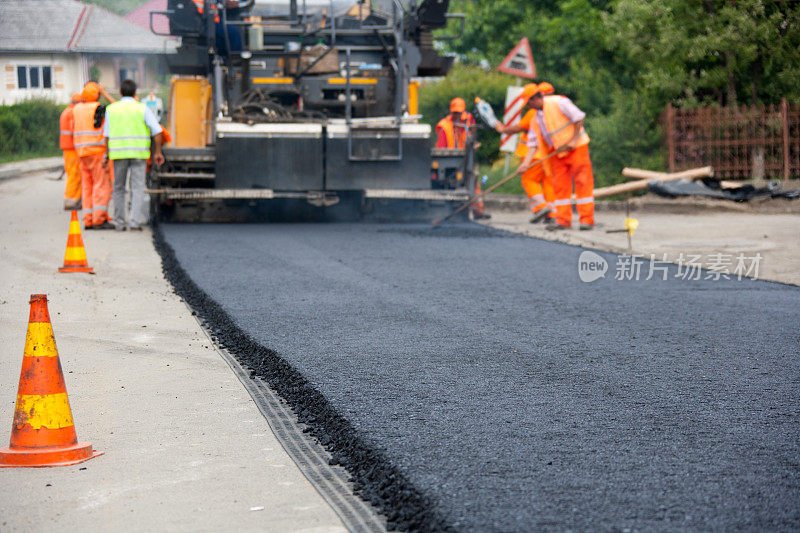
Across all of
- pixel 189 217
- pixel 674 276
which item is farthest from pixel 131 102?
pixel 674 276

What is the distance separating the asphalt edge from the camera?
123 inches

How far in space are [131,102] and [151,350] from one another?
23.6 feet

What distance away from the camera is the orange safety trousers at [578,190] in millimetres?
12281

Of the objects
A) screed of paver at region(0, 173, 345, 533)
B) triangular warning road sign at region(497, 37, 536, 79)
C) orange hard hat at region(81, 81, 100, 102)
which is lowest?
screed of paver at region(0, 173, 345, 533)

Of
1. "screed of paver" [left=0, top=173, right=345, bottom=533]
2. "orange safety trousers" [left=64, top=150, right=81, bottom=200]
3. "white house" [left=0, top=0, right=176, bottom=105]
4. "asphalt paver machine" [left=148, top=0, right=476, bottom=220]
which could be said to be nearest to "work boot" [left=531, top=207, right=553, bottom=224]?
"asphalt paver machine" [left=148, top=0, right=476, bottom=220]

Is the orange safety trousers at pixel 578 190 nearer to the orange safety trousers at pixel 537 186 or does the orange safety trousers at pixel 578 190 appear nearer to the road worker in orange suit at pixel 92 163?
the orange safety trousers at pixel 537 186

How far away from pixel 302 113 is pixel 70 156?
3.52 m

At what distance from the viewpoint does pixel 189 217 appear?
13.2m

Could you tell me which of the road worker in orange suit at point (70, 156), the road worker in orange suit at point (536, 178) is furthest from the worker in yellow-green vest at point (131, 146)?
the road worker in orange suit at point (536, 178)

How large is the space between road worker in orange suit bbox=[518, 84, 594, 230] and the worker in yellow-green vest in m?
4.22

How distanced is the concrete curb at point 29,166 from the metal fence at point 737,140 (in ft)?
44.6

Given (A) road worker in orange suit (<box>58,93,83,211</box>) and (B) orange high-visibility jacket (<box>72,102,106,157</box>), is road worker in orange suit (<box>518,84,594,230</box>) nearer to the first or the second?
(B) orange high-visibility jacket (<box>72,102,106,157</box>)

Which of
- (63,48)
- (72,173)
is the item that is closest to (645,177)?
(72,173)

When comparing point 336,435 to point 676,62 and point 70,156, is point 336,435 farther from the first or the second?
point 676,62
